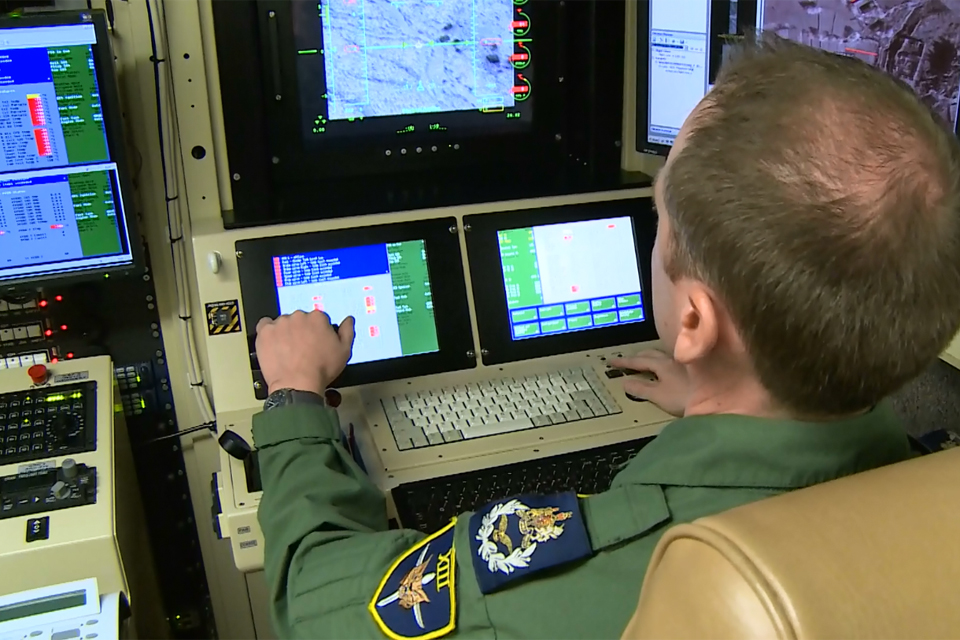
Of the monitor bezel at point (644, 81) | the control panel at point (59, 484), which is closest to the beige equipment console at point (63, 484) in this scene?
the control panel at point (59, 484)

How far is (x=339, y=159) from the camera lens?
5.53 ft

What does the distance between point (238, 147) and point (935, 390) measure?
126cm

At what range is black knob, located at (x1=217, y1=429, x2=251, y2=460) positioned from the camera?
125 centimetres

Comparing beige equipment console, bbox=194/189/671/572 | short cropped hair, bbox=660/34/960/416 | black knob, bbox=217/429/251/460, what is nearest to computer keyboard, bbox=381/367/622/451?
beige equipment console, bbox=194/189/671/572

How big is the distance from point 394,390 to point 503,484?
30 centimetres

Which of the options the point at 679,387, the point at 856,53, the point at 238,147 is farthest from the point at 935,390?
the point at 238,147

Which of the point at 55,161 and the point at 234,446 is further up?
the point at 55,161

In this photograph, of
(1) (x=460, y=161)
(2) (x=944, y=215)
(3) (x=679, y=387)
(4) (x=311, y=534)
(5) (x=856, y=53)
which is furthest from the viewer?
(1) (x=460, y=161)

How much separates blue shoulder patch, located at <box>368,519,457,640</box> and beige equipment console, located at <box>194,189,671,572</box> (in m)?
0.40

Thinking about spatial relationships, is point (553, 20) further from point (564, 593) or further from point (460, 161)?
point (564, 593)

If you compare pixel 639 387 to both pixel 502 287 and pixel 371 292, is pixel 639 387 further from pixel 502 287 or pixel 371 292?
pixel 371 292

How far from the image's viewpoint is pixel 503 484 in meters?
1.24

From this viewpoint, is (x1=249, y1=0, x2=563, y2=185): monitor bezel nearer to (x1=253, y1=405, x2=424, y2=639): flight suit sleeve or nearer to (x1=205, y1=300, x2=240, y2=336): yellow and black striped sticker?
(x1=205, y1=300, x2=240, y2=336): yellow and black striped sticker

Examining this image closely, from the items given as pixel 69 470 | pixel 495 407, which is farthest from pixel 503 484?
pixel 69 470
